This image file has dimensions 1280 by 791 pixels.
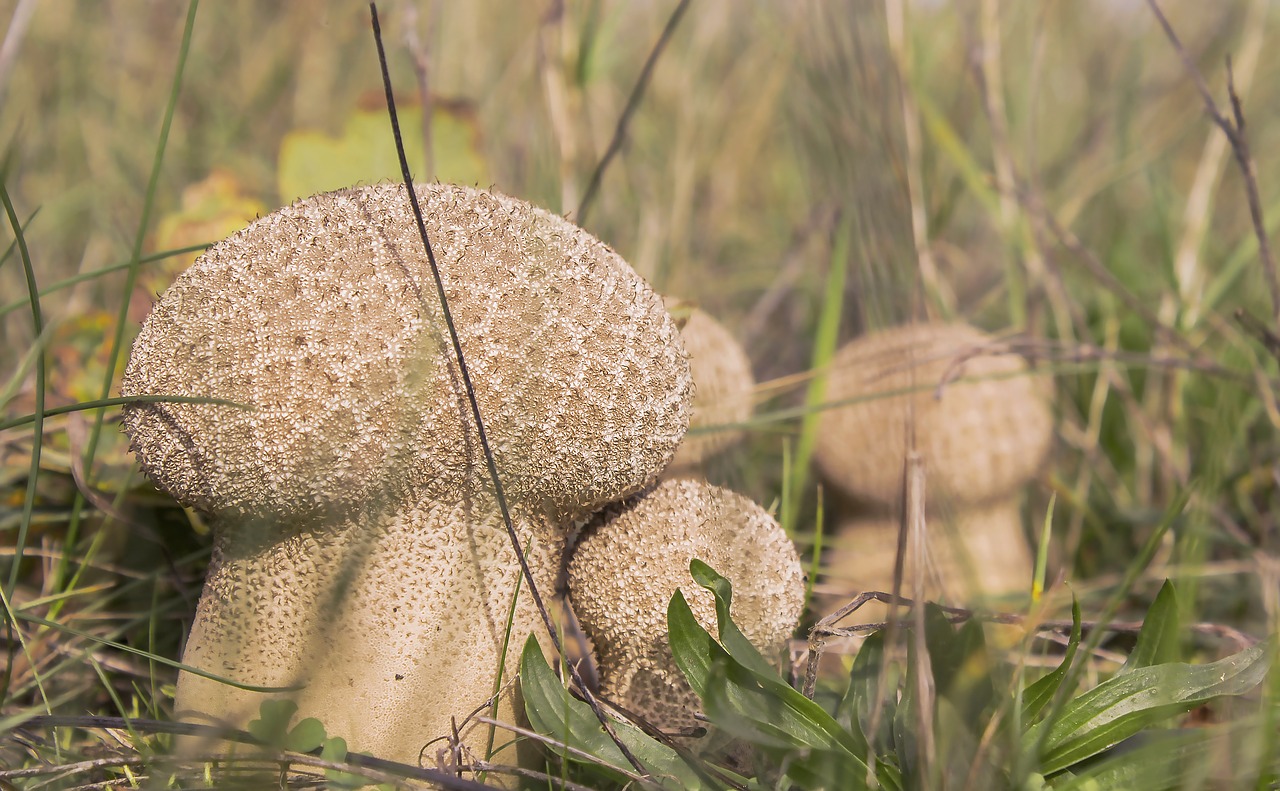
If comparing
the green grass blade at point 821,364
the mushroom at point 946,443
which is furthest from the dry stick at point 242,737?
the mushroom at point 946,443

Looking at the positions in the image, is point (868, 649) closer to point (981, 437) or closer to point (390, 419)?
point (390, 419)

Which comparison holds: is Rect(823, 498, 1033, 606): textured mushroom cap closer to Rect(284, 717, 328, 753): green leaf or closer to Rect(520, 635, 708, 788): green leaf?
Rect(520, 635, 708, 788): green leaf

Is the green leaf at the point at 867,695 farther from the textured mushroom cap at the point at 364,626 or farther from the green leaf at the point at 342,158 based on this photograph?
the green leaf at the point at 342,158


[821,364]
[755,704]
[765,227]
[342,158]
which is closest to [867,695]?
[755,704]

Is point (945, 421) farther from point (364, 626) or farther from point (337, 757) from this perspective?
point (337, 757)

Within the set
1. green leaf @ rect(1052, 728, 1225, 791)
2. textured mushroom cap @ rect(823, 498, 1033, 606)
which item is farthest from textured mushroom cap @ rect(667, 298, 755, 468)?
green leaf @ rect(1052, 728, 1225, 791)

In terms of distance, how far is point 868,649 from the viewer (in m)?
1.51

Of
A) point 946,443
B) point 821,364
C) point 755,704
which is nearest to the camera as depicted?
point 755,704

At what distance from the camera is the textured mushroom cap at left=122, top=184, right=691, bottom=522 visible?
1291 millimetres

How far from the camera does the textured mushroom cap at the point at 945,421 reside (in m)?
2.33

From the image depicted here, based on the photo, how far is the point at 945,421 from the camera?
2.37m

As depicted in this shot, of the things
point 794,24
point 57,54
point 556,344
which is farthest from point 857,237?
point 57,54

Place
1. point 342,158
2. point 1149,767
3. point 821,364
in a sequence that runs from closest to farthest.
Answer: point 1149,767
point 342,158
point 821,364

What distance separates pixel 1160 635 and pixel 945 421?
990 mm
